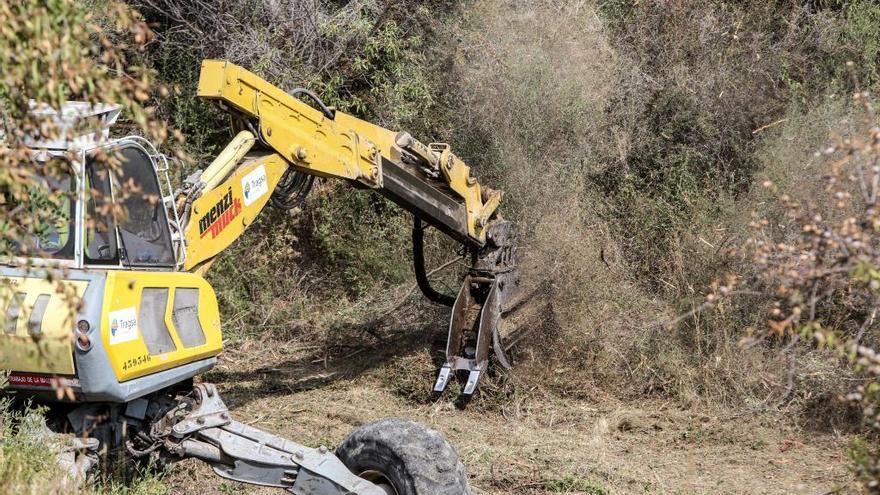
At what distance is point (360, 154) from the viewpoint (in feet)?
27.9

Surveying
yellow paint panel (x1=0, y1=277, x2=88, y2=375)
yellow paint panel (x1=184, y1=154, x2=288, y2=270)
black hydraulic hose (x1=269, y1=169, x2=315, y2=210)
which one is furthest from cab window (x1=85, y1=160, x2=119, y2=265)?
black hydraulic hose (x1=269, y1=169, x2=315, y2=210)

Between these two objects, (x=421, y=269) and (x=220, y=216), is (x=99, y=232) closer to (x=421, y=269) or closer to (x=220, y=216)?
(x=220, y=216)

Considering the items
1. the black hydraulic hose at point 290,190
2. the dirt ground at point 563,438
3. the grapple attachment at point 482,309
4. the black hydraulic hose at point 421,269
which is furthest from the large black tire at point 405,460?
the black hydraulic hose at point 421,269

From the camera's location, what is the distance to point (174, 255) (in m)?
6.94

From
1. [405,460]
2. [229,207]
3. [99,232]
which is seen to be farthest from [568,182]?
[99,232]

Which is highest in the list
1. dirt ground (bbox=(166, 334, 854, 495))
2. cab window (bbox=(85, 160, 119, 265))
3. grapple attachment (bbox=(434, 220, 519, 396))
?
cab window (bbox=(85, 160, 119, 265))

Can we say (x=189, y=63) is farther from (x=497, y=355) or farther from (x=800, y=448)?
(x=800, y=448)

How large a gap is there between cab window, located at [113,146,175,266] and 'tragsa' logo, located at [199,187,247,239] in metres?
0.34

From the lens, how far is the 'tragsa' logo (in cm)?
719

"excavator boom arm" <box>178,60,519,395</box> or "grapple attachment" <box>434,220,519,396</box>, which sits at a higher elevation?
"excavator boom arm" <box>178,60,519,395</box>

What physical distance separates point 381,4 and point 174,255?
7.78 m

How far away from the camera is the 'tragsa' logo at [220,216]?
23.6 feet

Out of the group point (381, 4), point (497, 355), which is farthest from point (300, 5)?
point (497, 355)

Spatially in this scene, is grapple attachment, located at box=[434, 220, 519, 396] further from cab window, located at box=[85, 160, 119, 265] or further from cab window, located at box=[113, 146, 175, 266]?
cab window, located at box=[85, 160, 119, 265]
